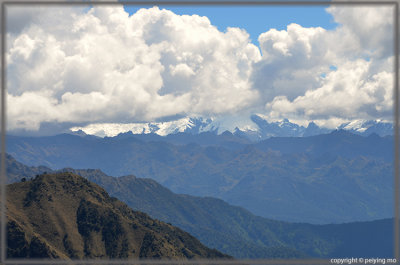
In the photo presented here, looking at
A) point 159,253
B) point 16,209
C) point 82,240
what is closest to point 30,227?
point 16,209

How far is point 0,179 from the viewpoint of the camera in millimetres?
33375

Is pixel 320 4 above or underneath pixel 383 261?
above

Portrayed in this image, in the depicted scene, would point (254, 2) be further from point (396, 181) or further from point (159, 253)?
point (159, 253)

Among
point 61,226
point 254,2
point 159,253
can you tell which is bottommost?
point 159,253

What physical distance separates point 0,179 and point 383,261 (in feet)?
95.7

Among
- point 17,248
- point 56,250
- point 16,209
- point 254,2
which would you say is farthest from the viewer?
point 16,209

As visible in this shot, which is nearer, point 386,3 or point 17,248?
point 386,3

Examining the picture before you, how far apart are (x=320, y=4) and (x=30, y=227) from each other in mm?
165192

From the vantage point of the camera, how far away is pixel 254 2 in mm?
32438

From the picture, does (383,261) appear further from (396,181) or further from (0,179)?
(0,179)

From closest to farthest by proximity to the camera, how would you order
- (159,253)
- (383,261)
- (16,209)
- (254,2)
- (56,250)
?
(254,2)
(383,261)
(56,250)
(16,209)
(159,253)

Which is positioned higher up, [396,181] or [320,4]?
[320,4]

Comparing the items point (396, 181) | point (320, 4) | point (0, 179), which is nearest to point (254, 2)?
point (320, 4)

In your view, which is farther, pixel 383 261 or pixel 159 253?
pixel 159 253
